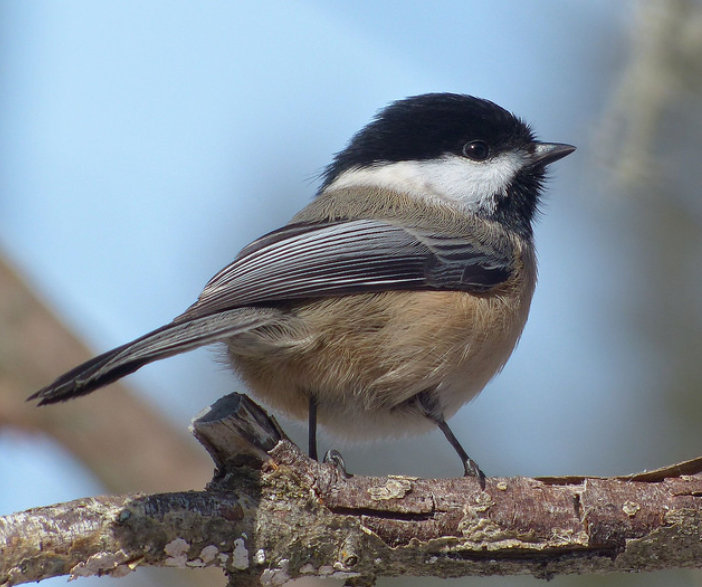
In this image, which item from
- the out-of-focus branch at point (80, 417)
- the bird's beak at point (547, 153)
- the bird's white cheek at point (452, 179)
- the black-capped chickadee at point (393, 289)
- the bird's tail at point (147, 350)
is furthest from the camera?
the out-of-focus branch at point (80, 417)

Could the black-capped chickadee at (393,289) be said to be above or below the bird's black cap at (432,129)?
below

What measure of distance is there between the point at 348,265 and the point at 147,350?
88 centimetres

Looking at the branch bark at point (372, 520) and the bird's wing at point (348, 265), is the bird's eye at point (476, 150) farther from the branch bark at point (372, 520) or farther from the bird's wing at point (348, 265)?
the branch bark at point (372, 520)

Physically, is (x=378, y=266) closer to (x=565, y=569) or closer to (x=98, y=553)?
(x=565, y=569)

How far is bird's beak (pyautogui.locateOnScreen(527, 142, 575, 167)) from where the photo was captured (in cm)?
376

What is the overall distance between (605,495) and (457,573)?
0.50 meters

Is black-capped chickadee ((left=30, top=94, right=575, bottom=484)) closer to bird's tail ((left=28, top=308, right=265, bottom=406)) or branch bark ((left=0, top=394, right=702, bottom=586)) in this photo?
bird's tail ((left=28, top=308, right=265, bottom=406))

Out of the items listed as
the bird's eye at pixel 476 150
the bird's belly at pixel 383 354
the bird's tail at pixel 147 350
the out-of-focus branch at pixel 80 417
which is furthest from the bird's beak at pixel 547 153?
the out-of-focus branch at pixel 80 417

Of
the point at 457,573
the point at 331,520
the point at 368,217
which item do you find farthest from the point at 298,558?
the point at 368,217

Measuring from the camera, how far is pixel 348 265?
3.06 m

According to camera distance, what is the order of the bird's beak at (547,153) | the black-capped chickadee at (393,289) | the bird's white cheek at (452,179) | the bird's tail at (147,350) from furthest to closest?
the bird's beak at (547,153)
the bird's white cheek at (452,179)
the black-capped chickadee at (393,289)
the bird's tail at (147,350)

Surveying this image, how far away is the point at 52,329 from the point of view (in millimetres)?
4426

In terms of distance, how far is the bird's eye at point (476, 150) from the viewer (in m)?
3.67

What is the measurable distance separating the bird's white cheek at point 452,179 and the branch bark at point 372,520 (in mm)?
1408
